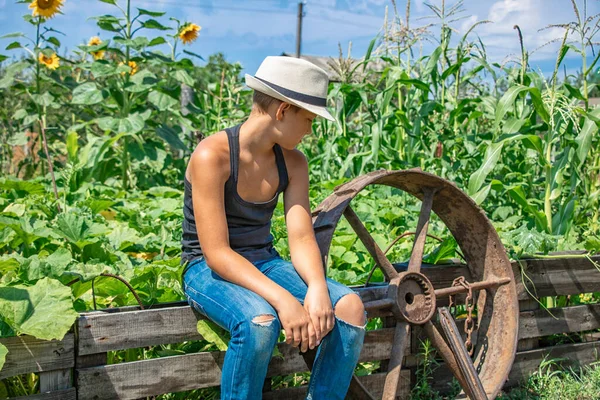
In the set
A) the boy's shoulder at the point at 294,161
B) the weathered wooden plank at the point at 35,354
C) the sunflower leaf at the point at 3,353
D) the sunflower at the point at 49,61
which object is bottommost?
the weathered wooden plank at the point at 35,354

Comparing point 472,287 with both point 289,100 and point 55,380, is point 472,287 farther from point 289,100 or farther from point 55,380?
point 55,380

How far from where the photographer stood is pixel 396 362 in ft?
8.21

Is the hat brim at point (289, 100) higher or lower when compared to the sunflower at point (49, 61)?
higher

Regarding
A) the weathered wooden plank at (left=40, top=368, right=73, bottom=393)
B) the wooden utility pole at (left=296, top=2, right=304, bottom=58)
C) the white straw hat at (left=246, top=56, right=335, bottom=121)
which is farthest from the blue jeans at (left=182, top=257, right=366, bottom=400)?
the wooden utility pole at (left=296, top=2, right=304, bottom=58)

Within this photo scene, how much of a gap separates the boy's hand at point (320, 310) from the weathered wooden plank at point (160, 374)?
39cm

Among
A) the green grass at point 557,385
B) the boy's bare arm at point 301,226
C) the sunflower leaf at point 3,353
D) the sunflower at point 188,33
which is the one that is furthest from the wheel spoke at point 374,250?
the sunflower at point 188,33

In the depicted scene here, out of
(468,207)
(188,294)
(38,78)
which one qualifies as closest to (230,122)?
(38,78)

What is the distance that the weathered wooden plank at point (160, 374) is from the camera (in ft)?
6.96

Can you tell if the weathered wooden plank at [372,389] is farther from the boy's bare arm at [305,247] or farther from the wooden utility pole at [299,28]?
the wooden utility pole at [299,28]

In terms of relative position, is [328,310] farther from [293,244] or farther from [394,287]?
[394,287]

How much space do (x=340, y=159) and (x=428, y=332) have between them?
3.49 meters

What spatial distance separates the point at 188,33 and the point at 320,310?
15.2 ft

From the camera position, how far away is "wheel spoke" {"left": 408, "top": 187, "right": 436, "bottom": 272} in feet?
8.71

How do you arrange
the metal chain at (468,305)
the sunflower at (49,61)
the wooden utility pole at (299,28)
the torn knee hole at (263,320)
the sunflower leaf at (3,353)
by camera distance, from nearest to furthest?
the sunflower leaf at (3,353) < the torn knee hole at (263,320) < the metal chain at (468,305) < the sunflower at (49,61) < the wooden utility pole at (299,28)
